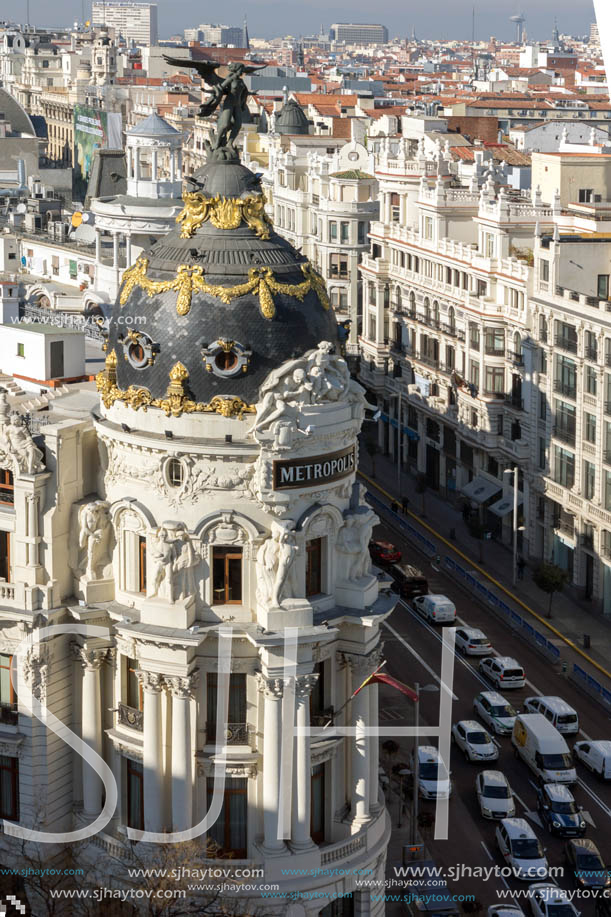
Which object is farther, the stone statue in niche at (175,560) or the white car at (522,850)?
the white car at (522,850)

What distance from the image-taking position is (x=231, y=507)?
2975 inches

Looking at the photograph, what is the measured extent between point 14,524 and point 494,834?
30903 mm

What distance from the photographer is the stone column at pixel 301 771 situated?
7544cm

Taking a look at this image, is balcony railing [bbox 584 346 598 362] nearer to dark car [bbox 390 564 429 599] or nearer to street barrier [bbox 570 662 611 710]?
dark car [bbox 390 564 429 599]

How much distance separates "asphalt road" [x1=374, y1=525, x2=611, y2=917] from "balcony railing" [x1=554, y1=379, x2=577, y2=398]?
1587 centimetres

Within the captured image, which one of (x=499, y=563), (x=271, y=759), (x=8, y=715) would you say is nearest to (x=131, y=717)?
(x=8, y=715)

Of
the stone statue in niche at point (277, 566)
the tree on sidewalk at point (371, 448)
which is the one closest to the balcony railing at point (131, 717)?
the stone statue in niche at point (277, 566)

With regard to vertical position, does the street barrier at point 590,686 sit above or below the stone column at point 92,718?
below

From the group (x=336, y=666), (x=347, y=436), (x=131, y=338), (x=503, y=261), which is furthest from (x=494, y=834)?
(x=503, y=261)

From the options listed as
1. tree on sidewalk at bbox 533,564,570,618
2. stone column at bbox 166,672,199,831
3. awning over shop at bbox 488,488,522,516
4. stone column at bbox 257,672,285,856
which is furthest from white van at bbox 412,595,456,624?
stone column at bbox 166,672,199,831

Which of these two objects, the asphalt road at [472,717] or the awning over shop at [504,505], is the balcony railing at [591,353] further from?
the asphalt road at [472,717]

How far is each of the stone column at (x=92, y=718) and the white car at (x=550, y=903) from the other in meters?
20.8

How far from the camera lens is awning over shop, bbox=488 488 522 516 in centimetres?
14062

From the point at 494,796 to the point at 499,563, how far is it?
4475 centimetres
